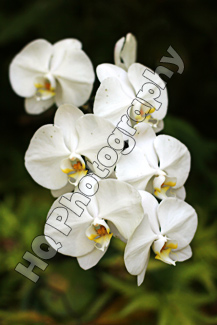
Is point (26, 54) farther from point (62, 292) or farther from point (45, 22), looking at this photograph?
point (62, 292)

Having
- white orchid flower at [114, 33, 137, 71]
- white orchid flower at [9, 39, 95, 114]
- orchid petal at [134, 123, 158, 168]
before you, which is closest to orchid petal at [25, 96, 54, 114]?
white orchid flower at [9, 39, 95, 114]

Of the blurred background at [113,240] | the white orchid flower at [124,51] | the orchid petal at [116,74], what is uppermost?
the white orchid flower at [124,51]

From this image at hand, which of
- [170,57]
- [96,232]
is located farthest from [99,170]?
[170,57]

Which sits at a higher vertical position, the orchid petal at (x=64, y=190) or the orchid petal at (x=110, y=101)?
the orchid petal at (x=110, y=101)

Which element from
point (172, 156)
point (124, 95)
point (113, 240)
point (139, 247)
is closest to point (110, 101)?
point (124, 95)

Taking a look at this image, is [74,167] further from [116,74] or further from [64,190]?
[116,74]

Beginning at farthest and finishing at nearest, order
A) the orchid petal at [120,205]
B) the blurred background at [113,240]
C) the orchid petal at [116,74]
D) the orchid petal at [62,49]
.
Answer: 1. the blurred background at [113,240]
2. the orchid petal at [62,49]
3. the orchid petal at [116,74]
4. the orchid petal at [120,205]

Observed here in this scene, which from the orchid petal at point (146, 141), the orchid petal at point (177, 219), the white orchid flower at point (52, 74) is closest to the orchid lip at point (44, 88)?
the white orchid flower at point (52, 74)

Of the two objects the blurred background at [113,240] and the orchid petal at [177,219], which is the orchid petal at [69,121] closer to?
the orchid petal at [177,219]
